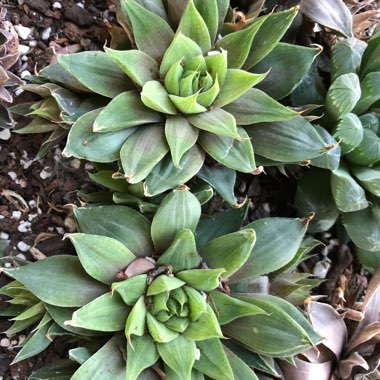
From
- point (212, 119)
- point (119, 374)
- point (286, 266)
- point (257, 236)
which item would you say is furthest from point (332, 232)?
point (119, 374)

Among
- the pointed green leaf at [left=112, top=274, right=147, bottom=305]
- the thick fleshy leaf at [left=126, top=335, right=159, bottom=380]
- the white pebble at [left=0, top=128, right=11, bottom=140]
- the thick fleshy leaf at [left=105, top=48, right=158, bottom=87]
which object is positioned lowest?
the thick fleshy leaf at [left=126, top=335, right=159, bottom=380]

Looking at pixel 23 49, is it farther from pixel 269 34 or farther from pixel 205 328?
pixel 205 328

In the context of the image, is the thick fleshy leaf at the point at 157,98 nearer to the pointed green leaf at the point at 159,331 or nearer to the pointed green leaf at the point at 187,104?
the pointed green leaf at the point at 187,104

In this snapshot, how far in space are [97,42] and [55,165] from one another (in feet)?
1.06

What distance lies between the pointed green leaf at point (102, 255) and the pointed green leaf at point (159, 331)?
11 centimetres

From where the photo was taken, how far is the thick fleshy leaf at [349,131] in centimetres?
116

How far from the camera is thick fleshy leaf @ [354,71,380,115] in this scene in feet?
3.88

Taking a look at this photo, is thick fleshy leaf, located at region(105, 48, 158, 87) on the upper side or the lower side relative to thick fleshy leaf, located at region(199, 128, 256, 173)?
upper

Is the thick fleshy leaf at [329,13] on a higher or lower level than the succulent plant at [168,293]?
higher

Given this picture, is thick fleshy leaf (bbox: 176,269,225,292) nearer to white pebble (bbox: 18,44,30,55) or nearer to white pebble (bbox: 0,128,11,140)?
white pebble (bbox: 0,128,11,140)

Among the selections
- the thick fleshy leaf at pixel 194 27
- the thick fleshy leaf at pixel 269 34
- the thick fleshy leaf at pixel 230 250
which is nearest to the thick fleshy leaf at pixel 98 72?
the thick fleshy leaf at pixel 194 27

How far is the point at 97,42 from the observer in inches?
53.1

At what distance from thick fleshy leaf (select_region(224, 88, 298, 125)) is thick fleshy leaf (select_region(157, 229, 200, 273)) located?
9.9 inches

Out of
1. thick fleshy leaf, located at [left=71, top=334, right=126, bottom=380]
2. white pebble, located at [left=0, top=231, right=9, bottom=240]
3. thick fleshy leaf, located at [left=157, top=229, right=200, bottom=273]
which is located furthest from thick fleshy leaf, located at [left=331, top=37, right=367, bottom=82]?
white pebble, located at [left=0, top=231, right=9, bottom=240]
